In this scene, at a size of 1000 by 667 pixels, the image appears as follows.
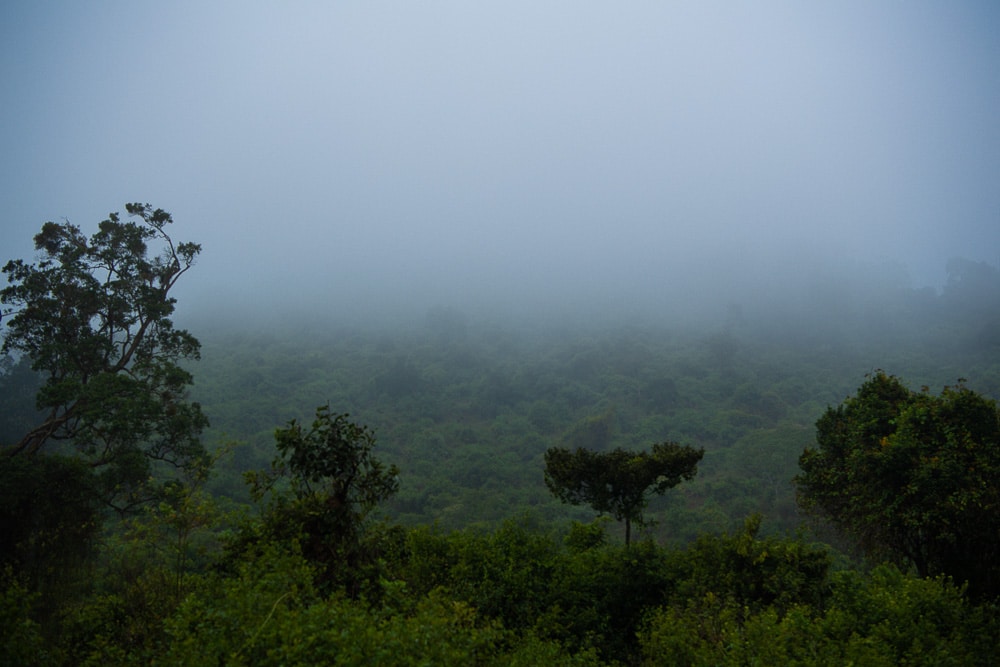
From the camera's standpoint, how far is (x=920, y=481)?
44.3 feet

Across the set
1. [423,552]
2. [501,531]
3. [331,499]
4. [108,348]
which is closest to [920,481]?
[501,531]

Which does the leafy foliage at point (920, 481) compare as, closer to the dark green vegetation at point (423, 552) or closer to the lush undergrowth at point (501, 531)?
the dark green vegetation at point (423, 552)

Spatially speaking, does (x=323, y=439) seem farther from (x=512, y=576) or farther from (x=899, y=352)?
(x=899, y=352)

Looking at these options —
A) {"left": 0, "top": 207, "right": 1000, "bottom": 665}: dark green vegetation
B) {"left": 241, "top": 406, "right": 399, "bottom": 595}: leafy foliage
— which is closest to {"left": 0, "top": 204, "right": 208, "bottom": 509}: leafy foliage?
{"left": 0, "top": 207, "right": 1000, "bottom": 665}: dark green vegetation

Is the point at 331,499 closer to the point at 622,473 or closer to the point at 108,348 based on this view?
the point at 622,473

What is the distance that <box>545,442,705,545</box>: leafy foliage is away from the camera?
618 inches

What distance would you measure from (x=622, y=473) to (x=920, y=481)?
311 inches

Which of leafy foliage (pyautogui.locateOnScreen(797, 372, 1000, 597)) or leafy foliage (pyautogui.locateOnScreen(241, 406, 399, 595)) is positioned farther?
leafy foliage (pyautogui.locateOnScreen(797, 372, 1000, 597))

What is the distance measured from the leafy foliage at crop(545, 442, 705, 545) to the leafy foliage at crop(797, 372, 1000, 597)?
4.87 meters

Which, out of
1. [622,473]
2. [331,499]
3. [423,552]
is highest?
[331,499]

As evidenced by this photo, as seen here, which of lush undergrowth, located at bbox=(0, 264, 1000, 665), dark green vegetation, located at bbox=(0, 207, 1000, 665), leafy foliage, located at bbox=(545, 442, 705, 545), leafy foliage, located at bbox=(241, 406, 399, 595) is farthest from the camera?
leafy foliage, located at bbox=(545, 442, 705, 545)

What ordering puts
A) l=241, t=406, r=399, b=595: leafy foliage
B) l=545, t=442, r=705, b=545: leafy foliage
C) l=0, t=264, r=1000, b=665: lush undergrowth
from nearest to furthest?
1. l=0, t=264, r=1000, b=665: lush undergrowth
2. l=241, t=406, r=399, b=595: leafy foliage
3. l=545, t=442, r=705, b=545: leafy foliage

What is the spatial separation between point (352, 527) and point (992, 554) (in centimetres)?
1580

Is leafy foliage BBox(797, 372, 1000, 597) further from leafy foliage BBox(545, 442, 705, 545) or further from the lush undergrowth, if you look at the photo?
leafy foliage BBox(545, 442, 705, 545)
